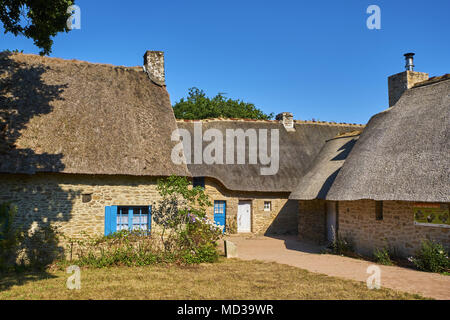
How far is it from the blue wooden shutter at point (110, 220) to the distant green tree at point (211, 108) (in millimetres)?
20375

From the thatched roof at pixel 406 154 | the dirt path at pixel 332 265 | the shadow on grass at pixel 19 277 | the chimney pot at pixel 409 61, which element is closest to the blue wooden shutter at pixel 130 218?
the shadow on grass at pixel 19 277

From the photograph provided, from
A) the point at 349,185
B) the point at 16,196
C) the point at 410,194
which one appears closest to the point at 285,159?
the point at 349,185

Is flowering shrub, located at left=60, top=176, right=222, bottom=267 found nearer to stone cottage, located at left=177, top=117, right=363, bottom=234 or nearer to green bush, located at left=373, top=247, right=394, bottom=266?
green bush, located at left=373, top=247, right=394, bottom=266

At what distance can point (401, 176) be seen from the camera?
9867 mm

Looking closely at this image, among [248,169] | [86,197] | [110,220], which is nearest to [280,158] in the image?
[248,169]

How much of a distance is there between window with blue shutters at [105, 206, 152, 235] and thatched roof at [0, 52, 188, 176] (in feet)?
3.77

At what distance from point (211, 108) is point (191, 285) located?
2415 cm

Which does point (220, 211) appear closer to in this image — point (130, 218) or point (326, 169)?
point (326, 169)

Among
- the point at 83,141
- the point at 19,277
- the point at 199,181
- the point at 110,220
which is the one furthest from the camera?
the point at 199,181

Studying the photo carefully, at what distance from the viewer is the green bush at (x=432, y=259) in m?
8.95

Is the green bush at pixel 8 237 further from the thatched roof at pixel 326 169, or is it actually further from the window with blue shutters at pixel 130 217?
the thatched roof at pixel 326 169
